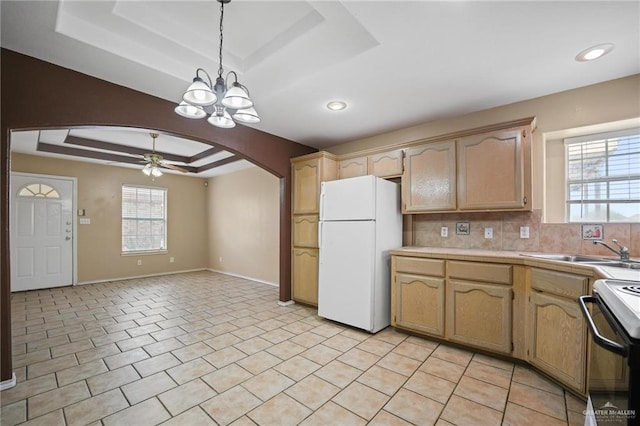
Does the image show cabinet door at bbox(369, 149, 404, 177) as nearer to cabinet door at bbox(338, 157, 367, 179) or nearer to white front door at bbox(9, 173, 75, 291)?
cabinet door at bbox(338, 157, 367, 179)

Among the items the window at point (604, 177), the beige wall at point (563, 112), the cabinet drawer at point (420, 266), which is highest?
the beige wall at point (563, 112)

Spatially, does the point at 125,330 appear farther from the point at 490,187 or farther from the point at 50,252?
the point at 490,187

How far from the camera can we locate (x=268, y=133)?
375cm

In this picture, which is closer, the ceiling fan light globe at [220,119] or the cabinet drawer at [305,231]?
the ceiling fan light globe at [220,119]

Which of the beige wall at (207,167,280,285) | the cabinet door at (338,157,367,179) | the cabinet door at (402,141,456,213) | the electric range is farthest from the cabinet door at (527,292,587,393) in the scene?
the beige wall at (207,167,280,285)

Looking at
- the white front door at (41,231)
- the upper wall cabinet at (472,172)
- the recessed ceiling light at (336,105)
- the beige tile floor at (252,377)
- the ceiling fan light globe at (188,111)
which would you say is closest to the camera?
the beige tile floor at (252,377)

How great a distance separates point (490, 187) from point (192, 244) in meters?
6.67

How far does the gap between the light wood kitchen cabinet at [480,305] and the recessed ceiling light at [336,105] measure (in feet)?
6.30

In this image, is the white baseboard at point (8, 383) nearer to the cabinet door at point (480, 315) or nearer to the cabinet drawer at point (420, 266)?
the cabinet drawer at point (420, 266)

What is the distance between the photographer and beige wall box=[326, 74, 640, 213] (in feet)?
7.39

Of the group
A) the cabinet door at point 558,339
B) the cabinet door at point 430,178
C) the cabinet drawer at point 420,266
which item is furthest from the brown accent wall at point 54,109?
the cabinet door at point 558,339

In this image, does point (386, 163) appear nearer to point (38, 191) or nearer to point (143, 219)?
point (143, 219)

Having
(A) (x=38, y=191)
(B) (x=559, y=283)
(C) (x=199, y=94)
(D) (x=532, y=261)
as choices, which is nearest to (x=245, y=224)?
(A) (x=38, y=191)

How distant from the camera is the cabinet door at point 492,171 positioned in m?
2.49
